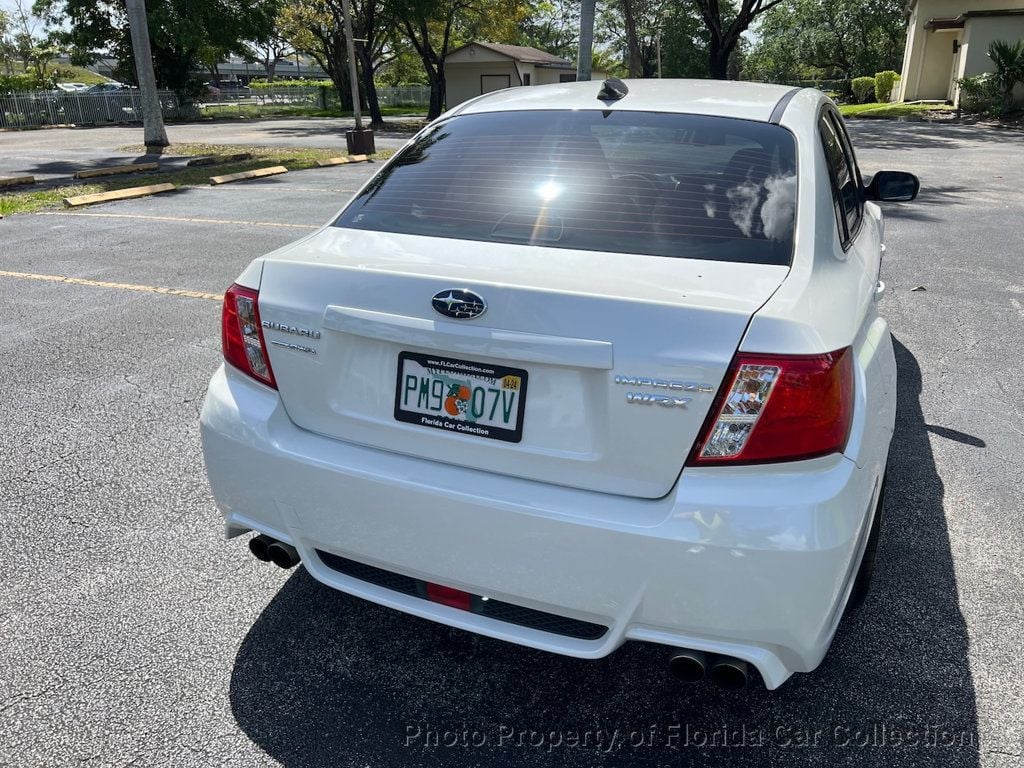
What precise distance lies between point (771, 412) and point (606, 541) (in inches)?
19.5

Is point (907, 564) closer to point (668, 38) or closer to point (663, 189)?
point (663, 189)

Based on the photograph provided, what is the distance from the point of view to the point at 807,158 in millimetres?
2535

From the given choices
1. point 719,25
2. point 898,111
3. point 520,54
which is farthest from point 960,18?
point 520,54

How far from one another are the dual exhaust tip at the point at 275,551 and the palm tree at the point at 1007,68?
1204 inches

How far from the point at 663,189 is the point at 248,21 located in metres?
40.8

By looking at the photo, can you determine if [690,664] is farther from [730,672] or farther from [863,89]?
[863,89]

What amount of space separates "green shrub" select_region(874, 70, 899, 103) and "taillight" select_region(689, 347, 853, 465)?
4123cm

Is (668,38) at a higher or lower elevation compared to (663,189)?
higher

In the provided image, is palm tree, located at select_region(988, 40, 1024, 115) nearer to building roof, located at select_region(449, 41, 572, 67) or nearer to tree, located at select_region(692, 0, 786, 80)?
tree, located at select_region(692, 0, 786, 80)

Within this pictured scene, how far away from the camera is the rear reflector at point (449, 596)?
7.13 ft

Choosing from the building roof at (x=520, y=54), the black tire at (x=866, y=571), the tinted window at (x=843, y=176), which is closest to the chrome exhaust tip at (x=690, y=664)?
the black tire at (x=866, y=571)

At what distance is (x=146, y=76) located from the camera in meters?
17.7

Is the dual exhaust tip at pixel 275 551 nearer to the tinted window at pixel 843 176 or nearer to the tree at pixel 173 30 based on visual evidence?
the tinted window at pixel 843 176

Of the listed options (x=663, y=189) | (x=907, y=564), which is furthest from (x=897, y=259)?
(x=663, y=189)
